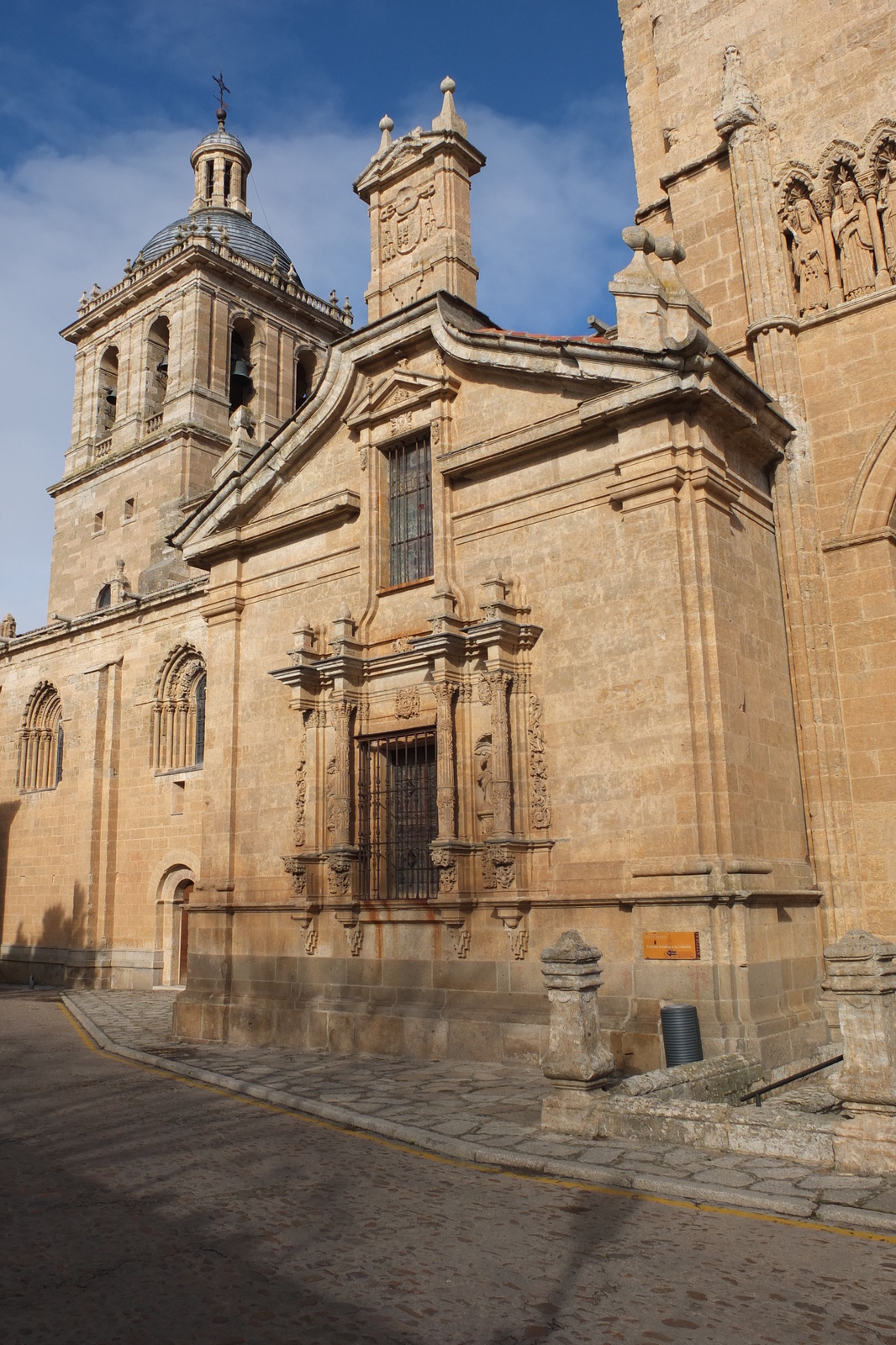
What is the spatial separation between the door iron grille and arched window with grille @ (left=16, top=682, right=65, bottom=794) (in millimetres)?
16568

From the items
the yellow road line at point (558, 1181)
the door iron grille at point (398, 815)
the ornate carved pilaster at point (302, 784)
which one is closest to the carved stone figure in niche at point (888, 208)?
the door iron grille at point (398, 815)

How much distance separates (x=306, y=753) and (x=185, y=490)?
1950 centimetres

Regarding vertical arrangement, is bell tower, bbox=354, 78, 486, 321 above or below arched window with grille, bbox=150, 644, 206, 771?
above

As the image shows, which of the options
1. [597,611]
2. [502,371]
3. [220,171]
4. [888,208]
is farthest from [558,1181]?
[220,171]

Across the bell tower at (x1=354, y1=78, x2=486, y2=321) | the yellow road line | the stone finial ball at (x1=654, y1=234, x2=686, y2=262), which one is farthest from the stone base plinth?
the bell tower at (x1=354, y1=78, x2=486, y2=321)

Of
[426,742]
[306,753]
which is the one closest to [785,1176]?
[426,742]

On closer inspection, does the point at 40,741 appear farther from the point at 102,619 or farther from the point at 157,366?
the point at 157,366

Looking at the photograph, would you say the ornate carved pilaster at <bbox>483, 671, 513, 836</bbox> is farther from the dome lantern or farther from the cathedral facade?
the dome lantern

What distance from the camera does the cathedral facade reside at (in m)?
11.0

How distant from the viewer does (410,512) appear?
47.1ft

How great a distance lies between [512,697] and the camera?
1221cm

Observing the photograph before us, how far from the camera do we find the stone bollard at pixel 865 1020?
6730mm

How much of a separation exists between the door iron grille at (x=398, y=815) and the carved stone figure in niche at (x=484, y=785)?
3.27 ft

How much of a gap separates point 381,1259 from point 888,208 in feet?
43.3
